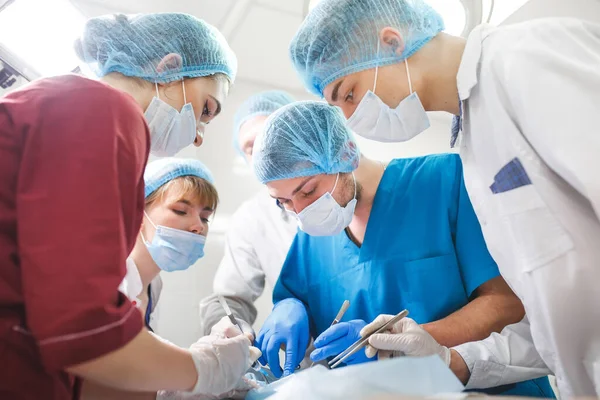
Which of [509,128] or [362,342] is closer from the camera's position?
[509,128]

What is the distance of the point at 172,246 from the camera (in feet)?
5.49

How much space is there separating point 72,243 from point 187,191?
3.57 ft

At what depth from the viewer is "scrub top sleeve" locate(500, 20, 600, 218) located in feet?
3.23

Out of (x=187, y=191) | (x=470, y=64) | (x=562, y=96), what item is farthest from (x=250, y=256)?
(x=562, y=96)

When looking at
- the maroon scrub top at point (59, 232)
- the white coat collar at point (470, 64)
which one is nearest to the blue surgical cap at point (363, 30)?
the white coat collar at point (470, 64)

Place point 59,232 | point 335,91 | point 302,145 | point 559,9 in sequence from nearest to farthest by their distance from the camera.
A: point 59,232
point 335,91
point 302,145
point 559,9

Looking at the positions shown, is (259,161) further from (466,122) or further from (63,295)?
(63,295)

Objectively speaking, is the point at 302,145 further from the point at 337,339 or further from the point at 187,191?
the point at 337,339

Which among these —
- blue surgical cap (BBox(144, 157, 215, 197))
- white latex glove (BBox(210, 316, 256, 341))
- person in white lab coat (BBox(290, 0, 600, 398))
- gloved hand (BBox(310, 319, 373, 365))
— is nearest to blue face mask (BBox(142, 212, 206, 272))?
blue surgical cap (BBox(144, 157, 215, 197))

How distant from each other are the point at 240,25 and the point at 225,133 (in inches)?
27.5

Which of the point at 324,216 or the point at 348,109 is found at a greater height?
the point at 348,109

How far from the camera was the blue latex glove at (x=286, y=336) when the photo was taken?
5.17 ft

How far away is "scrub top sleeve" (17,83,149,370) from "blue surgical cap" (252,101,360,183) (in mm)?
834

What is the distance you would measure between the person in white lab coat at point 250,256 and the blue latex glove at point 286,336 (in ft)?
1.32
